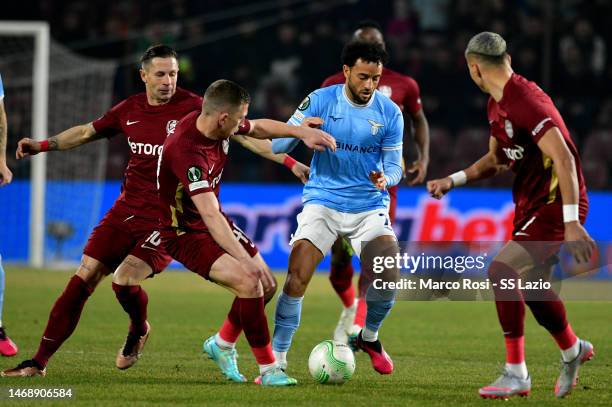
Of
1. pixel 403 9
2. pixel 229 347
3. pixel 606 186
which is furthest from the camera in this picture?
pixel 403 9

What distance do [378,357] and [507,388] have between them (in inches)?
55.1

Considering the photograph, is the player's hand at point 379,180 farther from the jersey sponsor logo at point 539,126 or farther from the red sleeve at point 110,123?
the red sleeve at point 110,123

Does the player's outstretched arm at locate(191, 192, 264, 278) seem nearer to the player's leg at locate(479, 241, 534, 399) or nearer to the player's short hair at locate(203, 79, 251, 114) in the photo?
the player's short hair at locate(203, 79, 251, 114)

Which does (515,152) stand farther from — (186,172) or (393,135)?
(186,172)

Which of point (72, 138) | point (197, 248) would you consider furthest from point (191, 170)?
point (72, 138)

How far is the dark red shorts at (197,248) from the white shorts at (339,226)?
70cm

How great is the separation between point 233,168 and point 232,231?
428 inches

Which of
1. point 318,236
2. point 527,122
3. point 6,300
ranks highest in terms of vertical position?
point 527,122

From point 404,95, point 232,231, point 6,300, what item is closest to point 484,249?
point 232,231

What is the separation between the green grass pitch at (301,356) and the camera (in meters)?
6.61

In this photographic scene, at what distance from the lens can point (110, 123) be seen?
25.9 feet

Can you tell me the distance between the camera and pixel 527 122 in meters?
6.41

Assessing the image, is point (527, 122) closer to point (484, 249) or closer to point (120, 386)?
point (484, 249)

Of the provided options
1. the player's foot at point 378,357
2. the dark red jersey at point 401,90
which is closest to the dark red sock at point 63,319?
the player's foot at point 378,357
